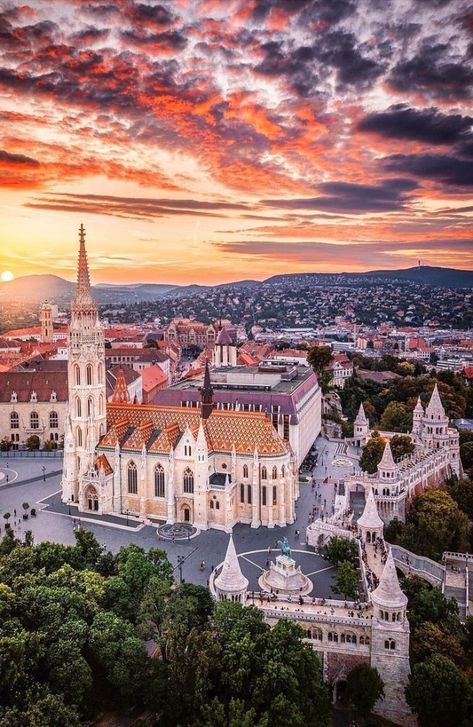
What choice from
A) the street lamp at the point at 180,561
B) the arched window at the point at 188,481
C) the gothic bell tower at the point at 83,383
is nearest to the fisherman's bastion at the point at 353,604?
the street lamp at the point at 180,561

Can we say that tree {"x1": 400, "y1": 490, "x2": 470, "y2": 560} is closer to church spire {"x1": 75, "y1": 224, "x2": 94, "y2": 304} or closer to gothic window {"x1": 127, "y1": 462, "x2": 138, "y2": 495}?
gothic window {"x1": 127, "y1": 462, "x2": 138, "y2": 495}

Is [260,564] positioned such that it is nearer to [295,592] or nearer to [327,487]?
[295,592]

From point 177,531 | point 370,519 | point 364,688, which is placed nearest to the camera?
point 364,688

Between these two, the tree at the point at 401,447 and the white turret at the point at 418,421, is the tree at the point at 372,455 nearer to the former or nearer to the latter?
the tree at the point at 401,447

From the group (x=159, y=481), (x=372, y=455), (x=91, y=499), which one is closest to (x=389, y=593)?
(x=159, y=481)

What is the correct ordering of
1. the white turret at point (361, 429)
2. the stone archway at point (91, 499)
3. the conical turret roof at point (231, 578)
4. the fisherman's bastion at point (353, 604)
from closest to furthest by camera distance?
1. the fisherman's bastion at point (353, 604)
2. the conical turret roof at point (231, 578)
3. the stone archway at point (91, 499)
4. the white turret at point (361, 429)

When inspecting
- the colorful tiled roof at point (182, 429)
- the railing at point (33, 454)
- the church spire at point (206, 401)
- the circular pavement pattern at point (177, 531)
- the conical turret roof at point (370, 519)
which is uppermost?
the church spire at point (206, 401)

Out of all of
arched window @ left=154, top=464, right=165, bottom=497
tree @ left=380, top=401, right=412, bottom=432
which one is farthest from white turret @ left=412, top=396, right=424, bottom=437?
arched window @ left=154, top=464, right=165, bottom=497

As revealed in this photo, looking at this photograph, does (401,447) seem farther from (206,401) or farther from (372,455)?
(206,401)
